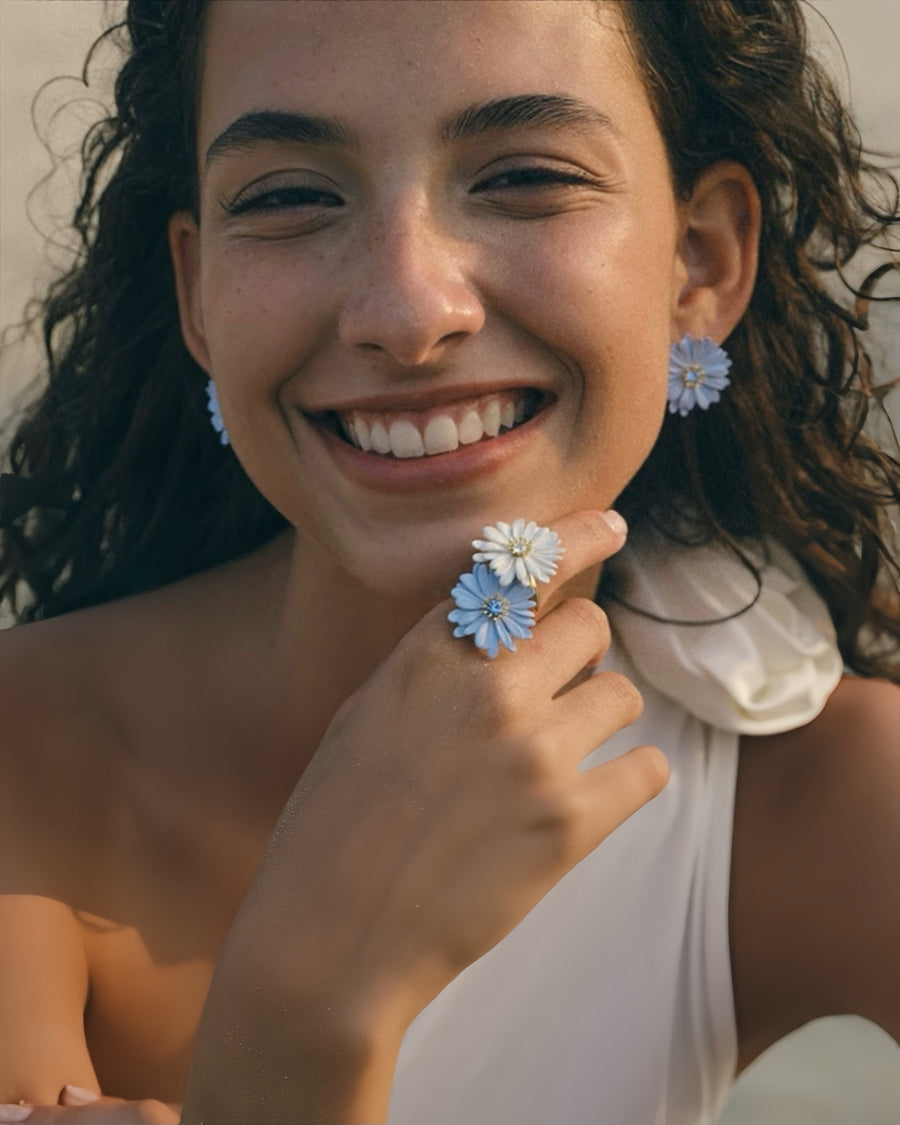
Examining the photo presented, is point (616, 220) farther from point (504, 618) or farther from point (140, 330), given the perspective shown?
point (140, 330)

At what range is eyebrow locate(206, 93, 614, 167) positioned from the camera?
6.06 ft

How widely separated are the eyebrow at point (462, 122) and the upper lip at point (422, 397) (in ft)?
0.94

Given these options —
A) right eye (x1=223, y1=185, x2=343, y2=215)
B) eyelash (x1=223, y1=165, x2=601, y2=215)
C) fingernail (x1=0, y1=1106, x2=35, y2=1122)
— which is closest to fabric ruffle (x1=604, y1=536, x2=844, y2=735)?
eyelash (x1=223, y1=165, x2=601, y2=215)

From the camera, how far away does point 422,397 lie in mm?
1903

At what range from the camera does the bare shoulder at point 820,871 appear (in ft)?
7.53

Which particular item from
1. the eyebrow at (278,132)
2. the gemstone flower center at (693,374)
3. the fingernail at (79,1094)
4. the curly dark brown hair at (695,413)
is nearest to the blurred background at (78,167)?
the curly dark brown hair at (695,413)

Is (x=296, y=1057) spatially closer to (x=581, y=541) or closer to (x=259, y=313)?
(x=581, y=541)

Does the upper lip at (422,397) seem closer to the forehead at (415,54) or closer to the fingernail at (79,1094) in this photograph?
the forehead at (415,54)

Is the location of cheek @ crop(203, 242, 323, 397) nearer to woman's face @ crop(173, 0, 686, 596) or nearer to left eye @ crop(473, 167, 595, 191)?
woman's face @ crop(173, 0, 686, 596)

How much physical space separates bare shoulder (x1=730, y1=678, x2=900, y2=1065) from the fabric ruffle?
0.23 ft

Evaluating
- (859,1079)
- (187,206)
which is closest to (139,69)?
(187,206)

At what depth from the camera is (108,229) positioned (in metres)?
2.62

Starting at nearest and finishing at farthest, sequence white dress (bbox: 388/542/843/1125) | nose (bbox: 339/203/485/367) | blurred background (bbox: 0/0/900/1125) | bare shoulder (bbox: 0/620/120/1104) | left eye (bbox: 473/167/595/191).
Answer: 1. nose (bbox: 339/203/485/367)
2. left eye (bbox: 473/167/595/191)
3. bare shoulder (bbox: 0/620/120/1104)
4. white dress (bbox: 388/542/843/1125)
5. blurred background (bbox: 0/0/900/1125)

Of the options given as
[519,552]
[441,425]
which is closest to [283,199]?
[441,425]
